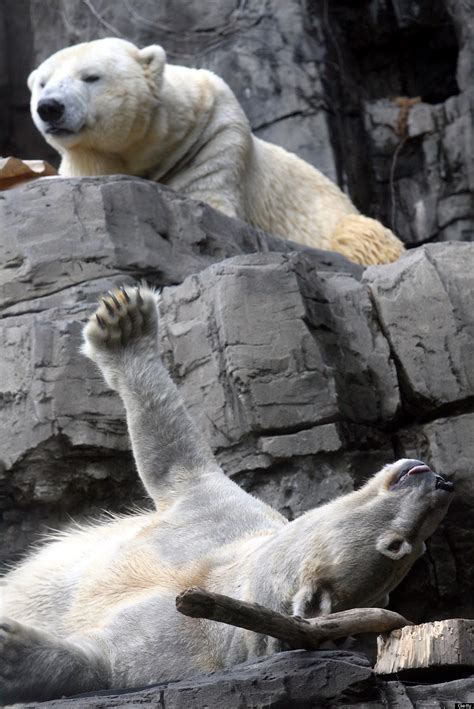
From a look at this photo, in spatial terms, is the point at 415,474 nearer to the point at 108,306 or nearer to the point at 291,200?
the point at 108,306

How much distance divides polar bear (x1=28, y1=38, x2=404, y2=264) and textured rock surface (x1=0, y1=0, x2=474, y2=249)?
1.37 m

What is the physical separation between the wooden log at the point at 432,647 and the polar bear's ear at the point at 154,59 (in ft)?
18.9

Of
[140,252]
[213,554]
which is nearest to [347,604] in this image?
[213,554]

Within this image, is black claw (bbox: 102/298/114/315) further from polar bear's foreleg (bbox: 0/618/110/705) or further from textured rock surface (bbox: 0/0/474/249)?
textured rock surface (bbox: 0/0/474/249)

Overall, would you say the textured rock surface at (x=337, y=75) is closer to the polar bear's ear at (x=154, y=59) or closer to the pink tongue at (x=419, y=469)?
the polar bear's ear at (x=154, y=59)

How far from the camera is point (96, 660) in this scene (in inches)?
141

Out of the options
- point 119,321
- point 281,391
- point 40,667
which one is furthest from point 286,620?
point 281,391

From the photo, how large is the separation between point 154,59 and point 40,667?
559cm

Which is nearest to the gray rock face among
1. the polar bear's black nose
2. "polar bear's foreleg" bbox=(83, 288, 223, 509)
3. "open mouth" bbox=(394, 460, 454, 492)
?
"polar bear's foreleg" bbox=(83, 288, 223, 509)

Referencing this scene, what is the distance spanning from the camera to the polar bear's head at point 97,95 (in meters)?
7.78

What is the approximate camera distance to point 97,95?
7.97 meters

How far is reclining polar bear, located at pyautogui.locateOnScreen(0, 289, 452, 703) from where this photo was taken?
11.0 ft

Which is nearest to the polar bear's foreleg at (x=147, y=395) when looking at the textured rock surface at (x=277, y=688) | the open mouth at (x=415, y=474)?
the open mouth at (x=415, y=474)

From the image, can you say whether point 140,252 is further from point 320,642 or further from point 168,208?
point 320,642
